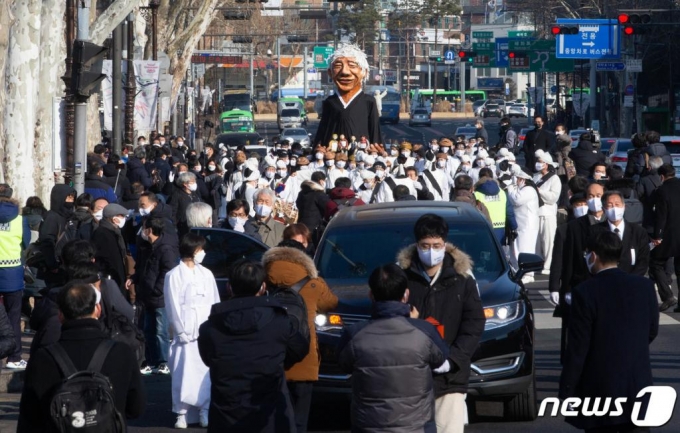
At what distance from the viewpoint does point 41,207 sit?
54.4ft

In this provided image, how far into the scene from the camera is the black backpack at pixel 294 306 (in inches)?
309

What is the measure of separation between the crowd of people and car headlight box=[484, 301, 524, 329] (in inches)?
16.6

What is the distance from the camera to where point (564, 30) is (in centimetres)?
4909

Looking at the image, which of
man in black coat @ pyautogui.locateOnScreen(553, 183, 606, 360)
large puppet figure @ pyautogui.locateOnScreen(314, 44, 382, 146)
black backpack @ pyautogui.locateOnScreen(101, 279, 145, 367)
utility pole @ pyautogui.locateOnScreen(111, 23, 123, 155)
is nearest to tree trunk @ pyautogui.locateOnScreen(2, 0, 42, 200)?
utility pole @ pyautogui.locateOnScreen(111, 23, 123, 155)

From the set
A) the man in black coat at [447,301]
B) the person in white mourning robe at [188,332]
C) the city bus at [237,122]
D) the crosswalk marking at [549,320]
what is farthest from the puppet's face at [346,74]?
the city bus at [237,122]

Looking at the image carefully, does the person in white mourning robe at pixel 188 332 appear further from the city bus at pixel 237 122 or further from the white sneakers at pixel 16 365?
the city bus at pixel 237 122

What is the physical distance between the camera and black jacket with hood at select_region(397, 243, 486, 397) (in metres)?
7.64

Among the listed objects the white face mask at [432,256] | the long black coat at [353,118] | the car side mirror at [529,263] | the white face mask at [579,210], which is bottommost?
the car side mirror at [529,263]

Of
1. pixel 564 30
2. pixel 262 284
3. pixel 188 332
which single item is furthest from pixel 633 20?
pixel 262 284

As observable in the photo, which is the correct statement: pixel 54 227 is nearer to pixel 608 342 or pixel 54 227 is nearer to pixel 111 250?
pixel 111 250

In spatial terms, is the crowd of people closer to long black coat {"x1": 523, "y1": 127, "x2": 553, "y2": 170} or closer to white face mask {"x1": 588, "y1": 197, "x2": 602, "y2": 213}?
white face mask {"x1": 588, "y1": 197, "x2": 602, "y2": 213}

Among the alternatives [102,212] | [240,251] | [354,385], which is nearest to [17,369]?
[102,212]

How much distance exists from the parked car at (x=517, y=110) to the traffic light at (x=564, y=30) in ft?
175

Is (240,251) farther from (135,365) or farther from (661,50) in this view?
(661,50)
